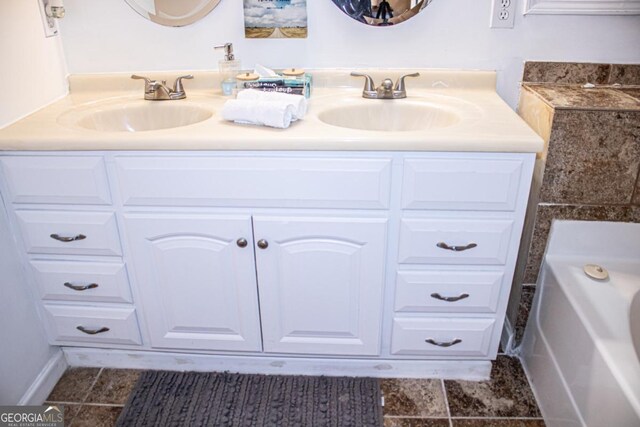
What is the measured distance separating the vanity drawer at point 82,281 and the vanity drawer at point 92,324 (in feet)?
A: 0.14

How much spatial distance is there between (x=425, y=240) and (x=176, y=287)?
720 millimetres

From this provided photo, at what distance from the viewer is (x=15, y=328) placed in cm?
142

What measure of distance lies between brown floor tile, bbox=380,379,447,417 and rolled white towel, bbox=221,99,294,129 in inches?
35.0

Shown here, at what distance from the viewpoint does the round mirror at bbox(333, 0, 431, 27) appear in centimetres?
157

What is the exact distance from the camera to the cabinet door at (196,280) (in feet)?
4.42

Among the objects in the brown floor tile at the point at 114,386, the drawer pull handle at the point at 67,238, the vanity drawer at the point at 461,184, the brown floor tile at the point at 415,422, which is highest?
the vanity drawer at the point at 461,184

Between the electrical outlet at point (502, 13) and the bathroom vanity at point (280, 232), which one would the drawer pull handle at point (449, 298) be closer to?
the bathroom vanity at point (280, 232)

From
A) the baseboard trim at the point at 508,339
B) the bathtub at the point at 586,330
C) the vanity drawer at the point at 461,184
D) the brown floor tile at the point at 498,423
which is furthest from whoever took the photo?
the baseboard trim at the point at 508,339

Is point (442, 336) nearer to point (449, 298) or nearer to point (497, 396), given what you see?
point (449, 298)

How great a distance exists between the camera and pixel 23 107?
4.69 ft

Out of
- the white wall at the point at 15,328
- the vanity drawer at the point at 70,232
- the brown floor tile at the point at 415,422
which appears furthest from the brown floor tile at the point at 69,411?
the brown floor tile at the point at 415,422

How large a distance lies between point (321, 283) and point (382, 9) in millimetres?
885

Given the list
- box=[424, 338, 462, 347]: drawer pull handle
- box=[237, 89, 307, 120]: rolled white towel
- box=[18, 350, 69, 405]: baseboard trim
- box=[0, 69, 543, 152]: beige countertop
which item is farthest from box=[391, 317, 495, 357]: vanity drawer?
box=[18, 350, 69, 405]: baseboard trim

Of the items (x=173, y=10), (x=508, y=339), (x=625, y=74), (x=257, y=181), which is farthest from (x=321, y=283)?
(x=625, y=74)
